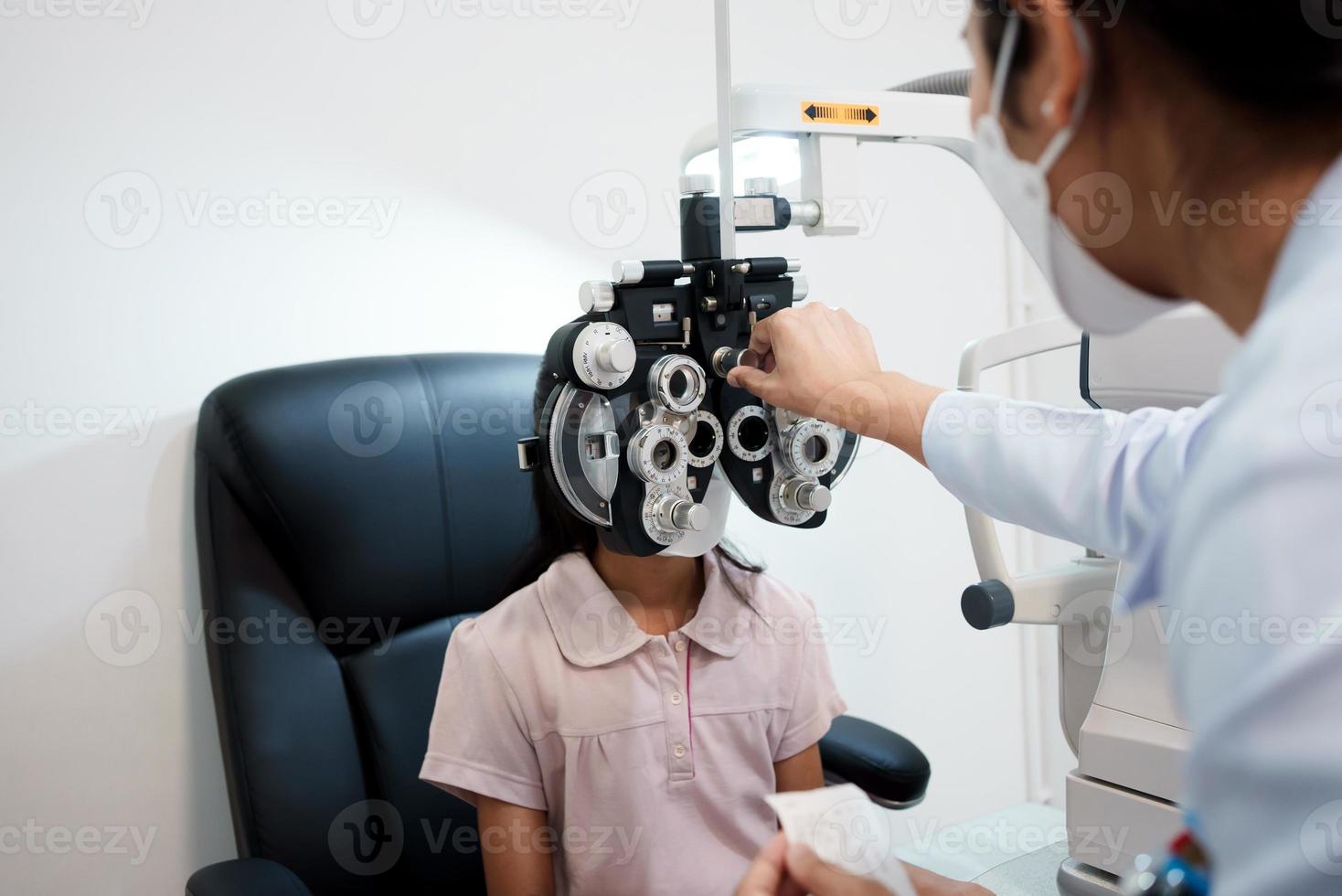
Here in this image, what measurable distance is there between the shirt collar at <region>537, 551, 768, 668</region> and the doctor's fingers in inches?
18.5

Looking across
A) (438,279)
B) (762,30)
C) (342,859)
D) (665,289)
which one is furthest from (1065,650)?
(762,30)

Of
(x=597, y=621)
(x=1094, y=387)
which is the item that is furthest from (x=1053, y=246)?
(x=597, y=621)

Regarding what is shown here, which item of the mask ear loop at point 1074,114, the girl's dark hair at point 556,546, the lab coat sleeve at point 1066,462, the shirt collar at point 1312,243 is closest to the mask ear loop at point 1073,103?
the mask ear loop at point 1074,114

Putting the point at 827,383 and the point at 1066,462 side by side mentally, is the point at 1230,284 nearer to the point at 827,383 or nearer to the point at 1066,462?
the point at 1066,462

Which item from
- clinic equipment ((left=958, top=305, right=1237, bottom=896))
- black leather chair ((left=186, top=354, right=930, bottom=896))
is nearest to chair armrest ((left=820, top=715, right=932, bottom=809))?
black leather chair ((left=186, top=354, right=930, bottom=896))

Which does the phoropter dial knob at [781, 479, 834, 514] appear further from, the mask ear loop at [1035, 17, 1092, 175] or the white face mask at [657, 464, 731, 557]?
the mask ear loop at [1035, 17, 1092, 175]

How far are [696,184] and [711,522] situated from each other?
306 mm

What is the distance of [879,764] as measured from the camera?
4.53 feet

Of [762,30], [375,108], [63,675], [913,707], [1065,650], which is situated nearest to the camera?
[1065,650]

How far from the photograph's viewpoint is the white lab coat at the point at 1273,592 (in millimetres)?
320

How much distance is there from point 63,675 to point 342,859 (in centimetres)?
46

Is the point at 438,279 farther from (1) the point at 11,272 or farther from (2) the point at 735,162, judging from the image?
(2) the point at 735,162

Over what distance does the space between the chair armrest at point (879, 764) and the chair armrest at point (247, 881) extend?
2.27ft

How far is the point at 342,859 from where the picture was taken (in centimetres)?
125
